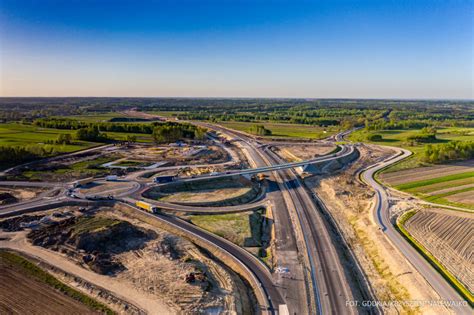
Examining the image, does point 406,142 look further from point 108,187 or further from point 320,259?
point 108,187

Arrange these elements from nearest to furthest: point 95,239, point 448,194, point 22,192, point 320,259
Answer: point 320,259, point 95,239, point 22,192, point 448,194

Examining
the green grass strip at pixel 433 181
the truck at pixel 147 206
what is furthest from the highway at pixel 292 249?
the green grass strip at pixel 433 181

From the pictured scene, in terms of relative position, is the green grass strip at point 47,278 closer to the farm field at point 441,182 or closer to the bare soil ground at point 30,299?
the bare soil ground at point 30,299

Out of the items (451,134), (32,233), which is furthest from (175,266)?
(451,134)

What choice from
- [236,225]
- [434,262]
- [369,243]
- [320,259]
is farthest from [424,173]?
[236,225]

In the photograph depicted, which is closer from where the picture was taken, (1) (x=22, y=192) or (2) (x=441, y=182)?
(1) (x=22, y=192)

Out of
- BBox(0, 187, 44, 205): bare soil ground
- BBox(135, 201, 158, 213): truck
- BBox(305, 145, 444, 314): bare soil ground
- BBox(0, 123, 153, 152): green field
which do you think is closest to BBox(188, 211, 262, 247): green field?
BBox(135, 201, 158, 213): truck
